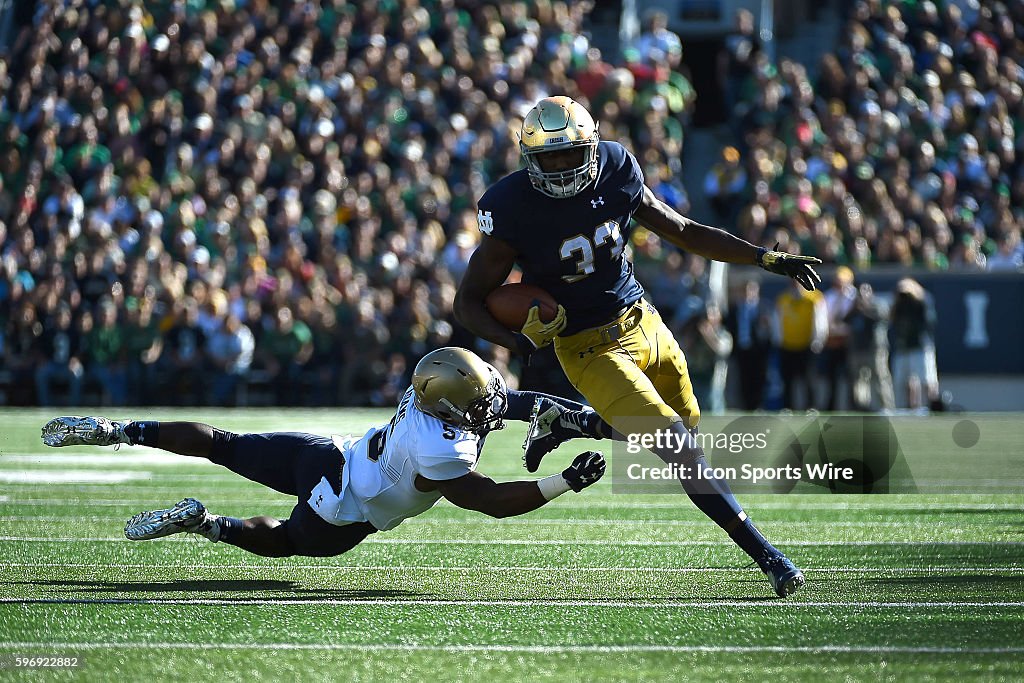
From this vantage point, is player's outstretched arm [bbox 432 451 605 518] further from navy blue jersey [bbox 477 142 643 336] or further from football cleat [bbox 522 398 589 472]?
navy blue jersey [bbox 477 142 643 336]

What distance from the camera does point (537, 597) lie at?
451 centimetres

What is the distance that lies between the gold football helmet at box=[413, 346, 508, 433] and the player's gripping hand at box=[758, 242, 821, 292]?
3.85 feet

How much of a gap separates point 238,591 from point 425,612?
719 millimetres

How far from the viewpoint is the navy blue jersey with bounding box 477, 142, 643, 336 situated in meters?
5.05

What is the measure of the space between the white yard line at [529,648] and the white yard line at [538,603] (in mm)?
568

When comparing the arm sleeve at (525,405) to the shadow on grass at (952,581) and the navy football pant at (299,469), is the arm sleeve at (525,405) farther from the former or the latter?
the shadow on grass at (952,581)

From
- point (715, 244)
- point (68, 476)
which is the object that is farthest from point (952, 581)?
point (68, 476)

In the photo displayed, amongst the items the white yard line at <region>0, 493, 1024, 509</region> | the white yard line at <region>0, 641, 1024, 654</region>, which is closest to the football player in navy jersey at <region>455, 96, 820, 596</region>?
the white yard line at <region>0, 641, 1024, 654</region>

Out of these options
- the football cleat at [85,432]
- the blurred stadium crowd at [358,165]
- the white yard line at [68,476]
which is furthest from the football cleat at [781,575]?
the blurred stadium crowd at [358,165]

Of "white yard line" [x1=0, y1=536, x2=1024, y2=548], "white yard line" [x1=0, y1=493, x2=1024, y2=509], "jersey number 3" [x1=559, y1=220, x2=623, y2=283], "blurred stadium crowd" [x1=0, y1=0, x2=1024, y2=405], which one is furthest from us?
"blurred stadium crowd" [x1=0, y1=0, x2=1024, y2=405]

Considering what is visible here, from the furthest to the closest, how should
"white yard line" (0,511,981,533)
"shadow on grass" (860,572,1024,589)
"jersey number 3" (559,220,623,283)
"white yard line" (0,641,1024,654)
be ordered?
"white yard line" (0,511,981,533) → "jersey number 3" (559,220,623,283) → "shadow on grass" (860,572,1024,589) → "white yard line" (0,641,1024,654)

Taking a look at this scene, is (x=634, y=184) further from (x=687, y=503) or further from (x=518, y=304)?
(x=687, y=503)

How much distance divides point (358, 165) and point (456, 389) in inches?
Answer: 425

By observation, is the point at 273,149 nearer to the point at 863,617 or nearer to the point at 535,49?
the point at 535,49
